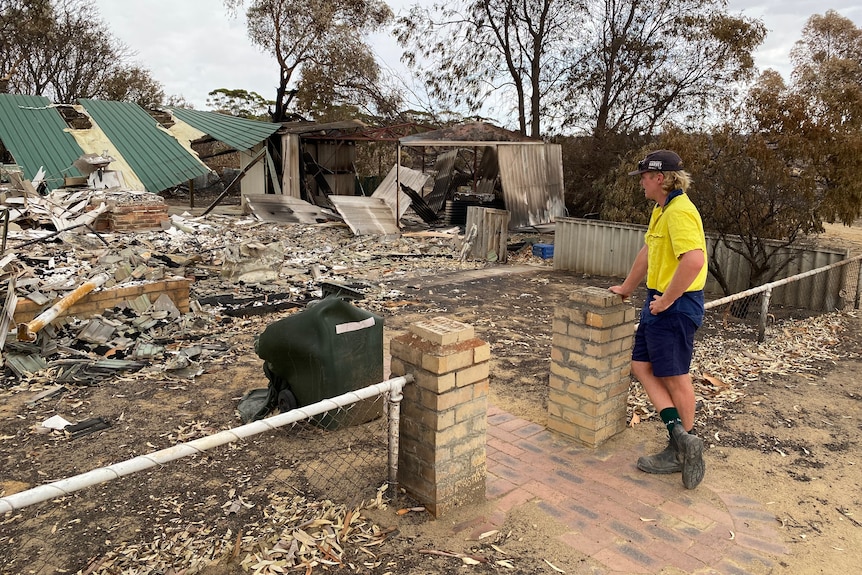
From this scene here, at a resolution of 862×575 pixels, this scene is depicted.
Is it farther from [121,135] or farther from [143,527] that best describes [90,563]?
[121,135]

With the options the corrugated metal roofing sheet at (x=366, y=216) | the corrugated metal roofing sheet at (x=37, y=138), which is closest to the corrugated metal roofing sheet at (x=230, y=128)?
the corrugated metal roofing sheet at (x=37, y=138)

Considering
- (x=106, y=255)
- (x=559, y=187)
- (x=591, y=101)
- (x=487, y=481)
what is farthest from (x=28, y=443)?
(x=591, y=101)

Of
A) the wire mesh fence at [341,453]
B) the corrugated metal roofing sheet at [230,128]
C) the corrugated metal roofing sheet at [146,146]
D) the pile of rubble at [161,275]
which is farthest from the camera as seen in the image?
the corrugated metal roofing sheet at [230,128]

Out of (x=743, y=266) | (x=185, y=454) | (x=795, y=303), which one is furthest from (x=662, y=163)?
(x=743, y=266)

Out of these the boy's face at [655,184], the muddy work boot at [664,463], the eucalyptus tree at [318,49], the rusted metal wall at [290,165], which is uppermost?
the eucalyptus tree at [318,49]

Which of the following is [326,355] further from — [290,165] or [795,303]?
[290,165]

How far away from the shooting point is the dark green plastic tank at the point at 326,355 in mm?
4285

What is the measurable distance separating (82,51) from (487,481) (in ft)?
91.6

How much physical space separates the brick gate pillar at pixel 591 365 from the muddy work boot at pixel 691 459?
590 mm

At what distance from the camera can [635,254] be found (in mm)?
11086

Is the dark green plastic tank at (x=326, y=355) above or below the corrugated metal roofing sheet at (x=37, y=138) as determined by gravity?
below

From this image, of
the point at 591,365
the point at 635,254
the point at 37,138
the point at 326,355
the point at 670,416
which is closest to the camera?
the point at 670,416

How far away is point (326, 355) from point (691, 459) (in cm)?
237

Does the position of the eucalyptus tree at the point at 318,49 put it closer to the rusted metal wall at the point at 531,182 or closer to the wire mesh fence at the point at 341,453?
the rusted metal wall at the point at 531,182
